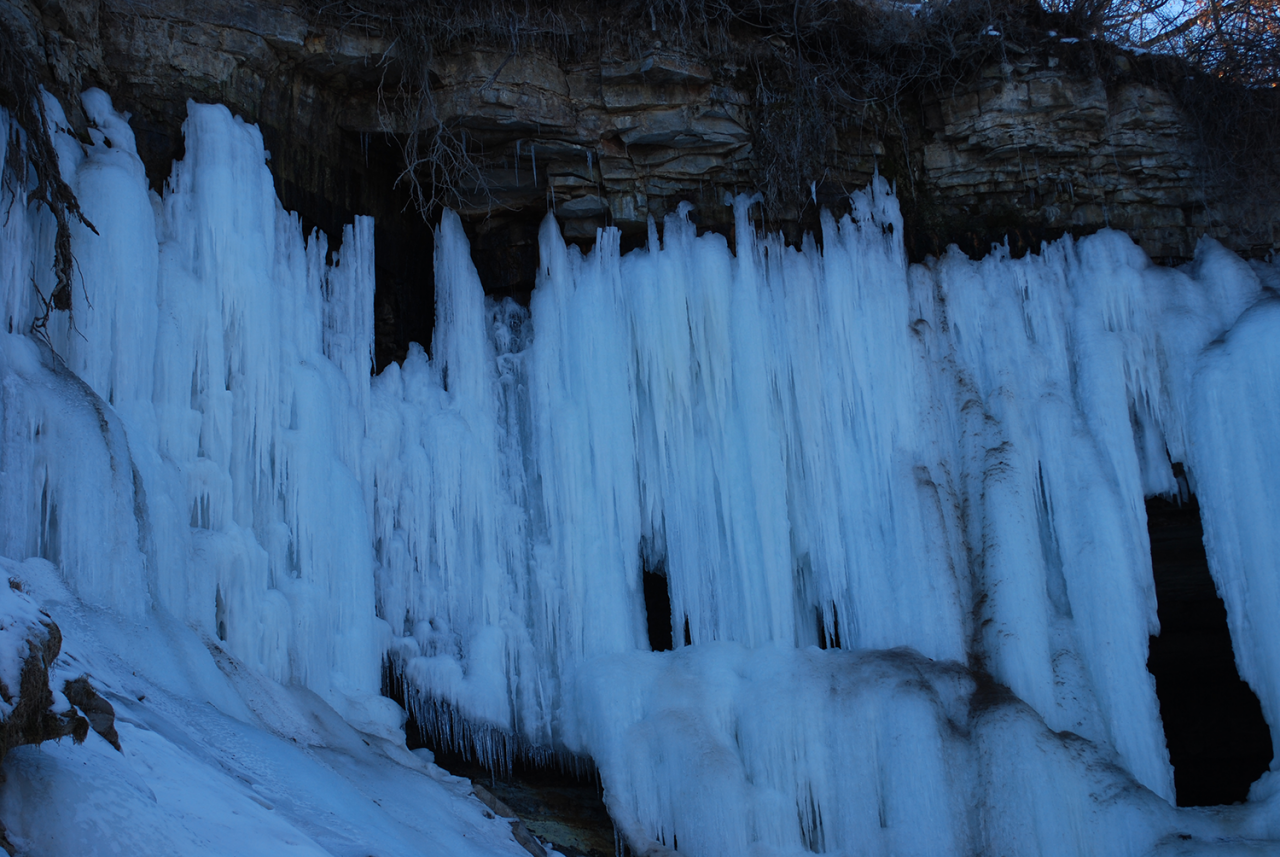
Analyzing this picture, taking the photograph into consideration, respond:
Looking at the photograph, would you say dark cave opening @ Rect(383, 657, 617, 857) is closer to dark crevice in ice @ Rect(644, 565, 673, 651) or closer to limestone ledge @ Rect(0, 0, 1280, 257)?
dark crevice in ice @ Rect(644, 565, 673, 651)

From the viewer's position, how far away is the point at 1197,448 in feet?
29.2

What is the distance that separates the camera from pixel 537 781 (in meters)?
→ 8.68

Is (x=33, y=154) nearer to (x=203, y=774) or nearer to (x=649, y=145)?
(x=203, y=774)

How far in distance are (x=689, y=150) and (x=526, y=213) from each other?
1.51m

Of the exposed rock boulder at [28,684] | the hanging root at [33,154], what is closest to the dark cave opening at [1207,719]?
the hanging root at [33,154]

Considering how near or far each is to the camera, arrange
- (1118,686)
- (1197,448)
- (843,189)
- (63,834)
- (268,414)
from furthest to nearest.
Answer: (843,189) < (1197,448) < (1118,686) < (268,414) < (63,834)

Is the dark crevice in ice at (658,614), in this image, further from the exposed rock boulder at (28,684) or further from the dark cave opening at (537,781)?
the exposed rock boulder at (28,684)

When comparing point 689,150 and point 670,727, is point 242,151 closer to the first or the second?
point 689,150

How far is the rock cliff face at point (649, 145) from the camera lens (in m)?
8.63

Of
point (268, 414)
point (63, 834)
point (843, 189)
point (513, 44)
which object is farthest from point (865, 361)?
point (63, 834)

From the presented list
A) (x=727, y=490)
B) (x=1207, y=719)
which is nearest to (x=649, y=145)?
(x=727, y=490)

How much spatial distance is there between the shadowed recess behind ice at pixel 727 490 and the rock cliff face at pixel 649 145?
293 millimetres

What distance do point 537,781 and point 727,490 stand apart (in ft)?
8.94

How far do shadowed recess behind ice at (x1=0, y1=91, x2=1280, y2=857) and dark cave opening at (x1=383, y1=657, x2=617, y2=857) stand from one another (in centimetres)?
12
